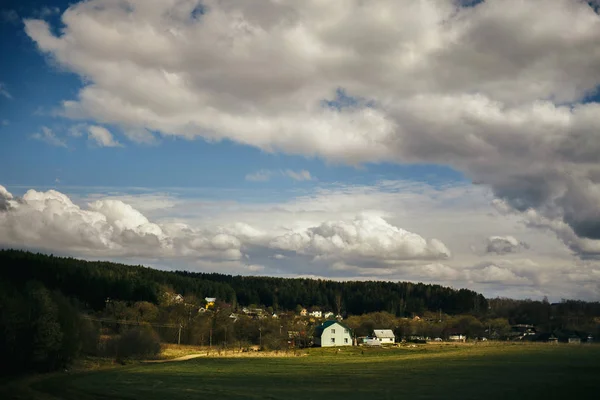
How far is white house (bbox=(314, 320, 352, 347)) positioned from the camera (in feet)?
454

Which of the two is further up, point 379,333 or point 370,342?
point 379,333

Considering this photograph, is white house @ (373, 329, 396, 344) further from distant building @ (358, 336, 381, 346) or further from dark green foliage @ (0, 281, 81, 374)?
dark green foliage @ (0, 281, 81, 374)

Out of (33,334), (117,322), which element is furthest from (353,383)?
(117,322)

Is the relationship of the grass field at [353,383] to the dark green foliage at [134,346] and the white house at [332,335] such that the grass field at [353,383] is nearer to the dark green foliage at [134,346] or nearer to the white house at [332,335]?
the dark green foliage at [134,346]

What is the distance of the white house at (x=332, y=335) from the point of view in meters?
138

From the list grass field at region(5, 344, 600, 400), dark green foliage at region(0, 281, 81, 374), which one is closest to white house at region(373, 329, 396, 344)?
grass field at region(5, 344, 600, 400)

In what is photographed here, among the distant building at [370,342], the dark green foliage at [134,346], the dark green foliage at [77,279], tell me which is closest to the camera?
the dark green foliage at [134,346]

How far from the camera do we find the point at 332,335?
139625 millimetres

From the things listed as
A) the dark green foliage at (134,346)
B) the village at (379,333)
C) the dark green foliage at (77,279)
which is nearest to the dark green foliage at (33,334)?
the dark green foliage at (134,346)

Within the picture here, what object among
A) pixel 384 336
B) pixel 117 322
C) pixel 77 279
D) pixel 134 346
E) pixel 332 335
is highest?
pixel 77 279

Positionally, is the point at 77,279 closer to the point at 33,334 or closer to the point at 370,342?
the point at 370,342

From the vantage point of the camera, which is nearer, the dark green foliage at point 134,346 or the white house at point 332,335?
the dark green foliage at point 134,346

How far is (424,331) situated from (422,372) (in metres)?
117

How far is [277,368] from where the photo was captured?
68.8 meters
